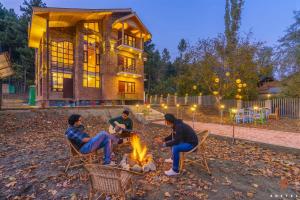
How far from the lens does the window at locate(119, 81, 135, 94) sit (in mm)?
27031

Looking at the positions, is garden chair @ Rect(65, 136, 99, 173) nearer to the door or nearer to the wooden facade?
the wooden facade

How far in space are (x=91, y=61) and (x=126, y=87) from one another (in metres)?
5.50

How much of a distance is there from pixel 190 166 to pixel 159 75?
148 feet

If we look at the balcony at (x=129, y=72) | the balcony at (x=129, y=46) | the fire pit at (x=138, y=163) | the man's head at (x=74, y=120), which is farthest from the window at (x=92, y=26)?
the fire pit at (x=138, y=163)

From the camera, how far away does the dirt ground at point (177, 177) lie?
15.2ft

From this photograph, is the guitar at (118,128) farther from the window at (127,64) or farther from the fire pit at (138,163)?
the window at (127,64)

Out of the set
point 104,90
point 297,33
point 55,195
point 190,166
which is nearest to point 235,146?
point 190,166

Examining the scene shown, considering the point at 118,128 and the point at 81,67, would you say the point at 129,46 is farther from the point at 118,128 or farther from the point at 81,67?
the point at 118,128

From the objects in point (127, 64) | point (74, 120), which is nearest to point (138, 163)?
point (74, 120)

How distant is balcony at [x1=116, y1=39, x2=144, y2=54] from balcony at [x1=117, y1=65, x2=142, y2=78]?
7.21ft

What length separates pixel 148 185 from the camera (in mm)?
4875

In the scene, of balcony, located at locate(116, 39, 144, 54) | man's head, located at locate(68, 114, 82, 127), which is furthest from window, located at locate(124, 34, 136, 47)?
man's head, located at locate(68, 114, 82, 127)

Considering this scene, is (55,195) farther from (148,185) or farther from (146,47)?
(146,47)

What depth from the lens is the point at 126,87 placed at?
27.9m
